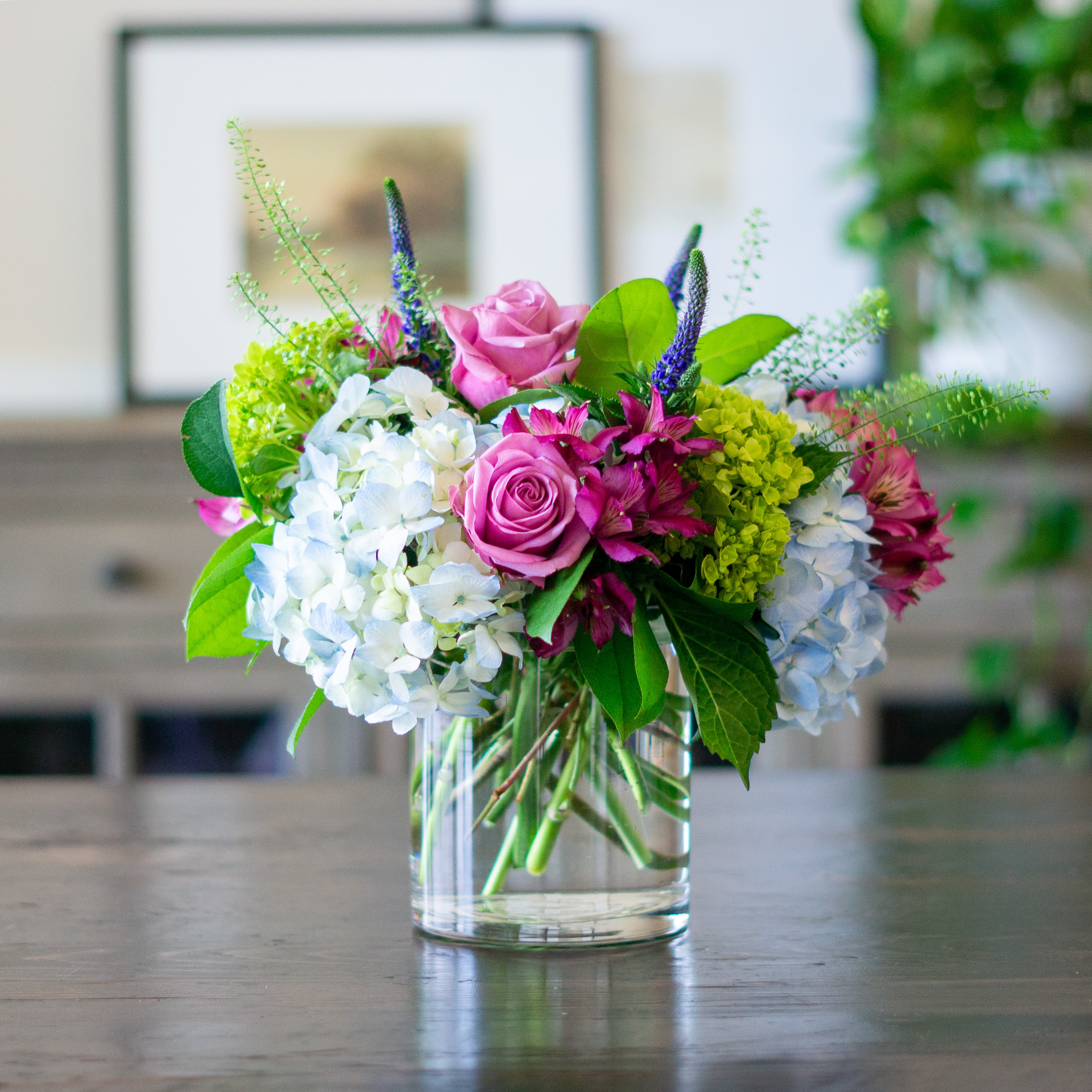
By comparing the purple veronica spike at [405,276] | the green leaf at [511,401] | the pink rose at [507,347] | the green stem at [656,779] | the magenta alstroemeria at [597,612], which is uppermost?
the purple veronica spike at [405,276]

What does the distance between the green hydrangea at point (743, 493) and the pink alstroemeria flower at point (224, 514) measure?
0.25 meters

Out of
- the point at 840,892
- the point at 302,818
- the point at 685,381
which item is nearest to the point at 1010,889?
the point at 840,892

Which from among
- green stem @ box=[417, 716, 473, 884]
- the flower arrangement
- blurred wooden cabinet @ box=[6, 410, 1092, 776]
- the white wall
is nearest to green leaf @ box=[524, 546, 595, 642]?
the flower arrangement

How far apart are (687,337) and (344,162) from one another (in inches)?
71.5

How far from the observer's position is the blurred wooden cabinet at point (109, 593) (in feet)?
6.54

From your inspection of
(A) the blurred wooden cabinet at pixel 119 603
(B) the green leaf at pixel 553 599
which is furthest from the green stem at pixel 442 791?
(A) the blurred wooden cabinet at pixel 119 603

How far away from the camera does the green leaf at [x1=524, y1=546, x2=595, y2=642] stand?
55cm

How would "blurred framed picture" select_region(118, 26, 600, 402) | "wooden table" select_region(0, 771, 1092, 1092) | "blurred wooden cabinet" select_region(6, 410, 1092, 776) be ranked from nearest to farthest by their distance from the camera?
"wooden table" select_region(0, 771, 1092, 1092) < "blurred wooden cabinet" select_region(6, 410, 1092, 776) < "blurred framed picture" select_region(118, 26, 600, 402)

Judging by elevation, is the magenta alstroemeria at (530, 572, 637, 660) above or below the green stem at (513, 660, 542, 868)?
above

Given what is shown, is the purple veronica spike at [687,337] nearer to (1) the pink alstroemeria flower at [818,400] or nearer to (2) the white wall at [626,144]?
(1) the pink alstroemeria flower at [818,400]

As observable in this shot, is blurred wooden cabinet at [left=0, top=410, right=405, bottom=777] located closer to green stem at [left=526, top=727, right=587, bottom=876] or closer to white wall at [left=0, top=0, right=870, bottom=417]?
white wall at [left=0, top=0, right=870, bottom=417]

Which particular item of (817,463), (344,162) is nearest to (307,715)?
(817,463)

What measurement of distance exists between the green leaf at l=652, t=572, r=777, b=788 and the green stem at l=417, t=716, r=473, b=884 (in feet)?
0.42

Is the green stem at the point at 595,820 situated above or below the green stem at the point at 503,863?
above
